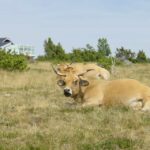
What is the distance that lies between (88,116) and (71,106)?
1769mm

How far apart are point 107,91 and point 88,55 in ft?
140

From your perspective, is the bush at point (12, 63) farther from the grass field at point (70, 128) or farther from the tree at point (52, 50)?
the tree at point (52, 50)

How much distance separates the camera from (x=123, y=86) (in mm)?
12602

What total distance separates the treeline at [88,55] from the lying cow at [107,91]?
2699cm

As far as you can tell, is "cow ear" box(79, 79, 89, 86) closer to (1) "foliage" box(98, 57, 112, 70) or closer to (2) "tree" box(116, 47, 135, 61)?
(1) "foliage" box(98, 57, 112, 70)

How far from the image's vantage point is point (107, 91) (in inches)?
497

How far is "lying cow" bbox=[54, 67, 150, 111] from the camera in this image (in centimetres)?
1227

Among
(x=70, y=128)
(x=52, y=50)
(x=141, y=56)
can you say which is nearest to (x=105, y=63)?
(x=52, y=50)

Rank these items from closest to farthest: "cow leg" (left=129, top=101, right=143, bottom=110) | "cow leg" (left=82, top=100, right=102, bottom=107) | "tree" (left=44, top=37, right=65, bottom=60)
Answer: "cow leg" (left=129, top=101, right=143, bottom=110), "cow leg" (left=82, top=100, right=102, bottom=107), "tree" (left=44, top=37, right=65, bottom=60)

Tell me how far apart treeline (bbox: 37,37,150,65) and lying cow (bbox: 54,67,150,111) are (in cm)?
2699

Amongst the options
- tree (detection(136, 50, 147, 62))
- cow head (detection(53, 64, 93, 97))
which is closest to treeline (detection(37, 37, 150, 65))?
tree (detection(136, 50, 147, 62))

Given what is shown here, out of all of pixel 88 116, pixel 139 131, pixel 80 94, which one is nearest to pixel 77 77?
pixel 80 94

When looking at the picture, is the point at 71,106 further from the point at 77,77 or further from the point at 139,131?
the point at 139,131

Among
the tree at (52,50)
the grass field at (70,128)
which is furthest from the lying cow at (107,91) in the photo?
the tree at (52,50)
